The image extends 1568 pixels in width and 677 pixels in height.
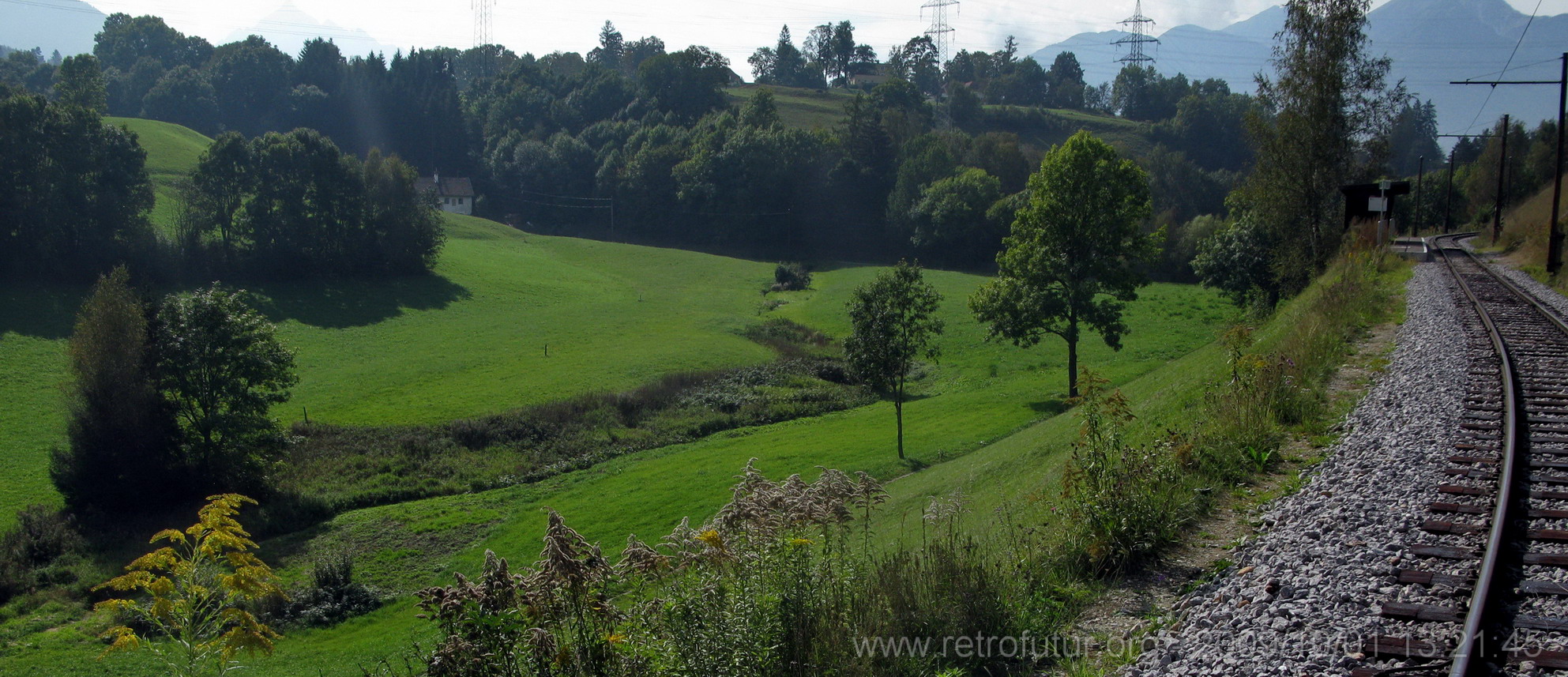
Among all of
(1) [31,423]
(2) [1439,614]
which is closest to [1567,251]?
(2) [1439,614]

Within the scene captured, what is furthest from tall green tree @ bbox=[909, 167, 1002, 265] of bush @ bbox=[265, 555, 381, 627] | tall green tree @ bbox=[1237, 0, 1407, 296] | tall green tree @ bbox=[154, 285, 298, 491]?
bush @ bbox=[265, 555, 381, 627]

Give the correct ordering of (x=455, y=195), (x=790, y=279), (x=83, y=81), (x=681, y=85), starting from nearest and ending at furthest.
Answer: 1. (x=790, y=279)
2. (x=83, y=81)
3. (x=455, y=195)
4. (x=681, y=85)

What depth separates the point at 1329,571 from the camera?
680cm

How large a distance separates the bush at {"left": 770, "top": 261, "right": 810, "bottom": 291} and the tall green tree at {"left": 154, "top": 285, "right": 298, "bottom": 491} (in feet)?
170

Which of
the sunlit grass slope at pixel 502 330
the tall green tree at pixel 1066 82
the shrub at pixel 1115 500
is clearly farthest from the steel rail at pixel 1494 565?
the tall green tree at pixel 1066 82

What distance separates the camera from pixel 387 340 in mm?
57688

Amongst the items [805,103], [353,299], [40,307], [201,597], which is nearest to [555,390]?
[353,299]

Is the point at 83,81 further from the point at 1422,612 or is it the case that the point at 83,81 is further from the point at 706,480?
the point at 1422,612

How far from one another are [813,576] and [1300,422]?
8.34 metres

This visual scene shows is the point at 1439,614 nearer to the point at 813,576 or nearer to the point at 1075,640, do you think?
the point at 1075,640

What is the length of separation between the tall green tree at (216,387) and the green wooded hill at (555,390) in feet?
16.5

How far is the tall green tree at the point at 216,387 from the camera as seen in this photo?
1307 inches

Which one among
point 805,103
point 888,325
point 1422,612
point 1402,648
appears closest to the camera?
point 1402,648

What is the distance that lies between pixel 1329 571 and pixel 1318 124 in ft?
113
